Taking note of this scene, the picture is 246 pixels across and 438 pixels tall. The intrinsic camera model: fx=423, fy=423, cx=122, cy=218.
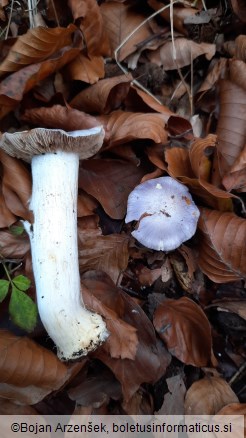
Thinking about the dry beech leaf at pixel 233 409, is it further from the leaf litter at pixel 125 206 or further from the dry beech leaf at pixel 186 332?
the dry beech leaf at pixel 186 332

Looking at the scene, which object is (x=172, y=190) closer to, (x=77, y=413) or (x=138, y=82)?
(x=138, y=82)

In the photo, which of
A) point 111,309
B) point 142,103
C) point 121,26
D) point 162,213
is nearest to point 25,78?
point 142,103

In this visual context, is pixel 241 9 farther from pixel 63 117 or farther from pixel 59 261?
pixel 59 261

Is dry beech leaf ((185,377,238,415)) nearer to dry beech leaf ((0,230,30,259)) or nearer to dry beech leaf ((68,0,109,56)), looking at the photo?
dry beech leaf ((0,230,30,259))

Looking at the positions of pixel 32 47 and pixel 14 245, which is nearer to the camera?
pixel 32 47

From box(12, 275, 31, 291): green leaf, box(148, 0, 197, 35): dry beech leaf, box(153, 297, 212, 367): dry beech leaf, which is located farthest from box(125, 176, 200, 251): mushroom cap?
box(148, 0, 197, 35): dry beech leaf

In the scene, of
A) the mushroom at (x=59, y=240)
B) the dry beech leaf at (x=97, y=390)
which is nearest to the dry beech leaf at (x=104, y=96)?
the mushroom at (x=59, y=240)
